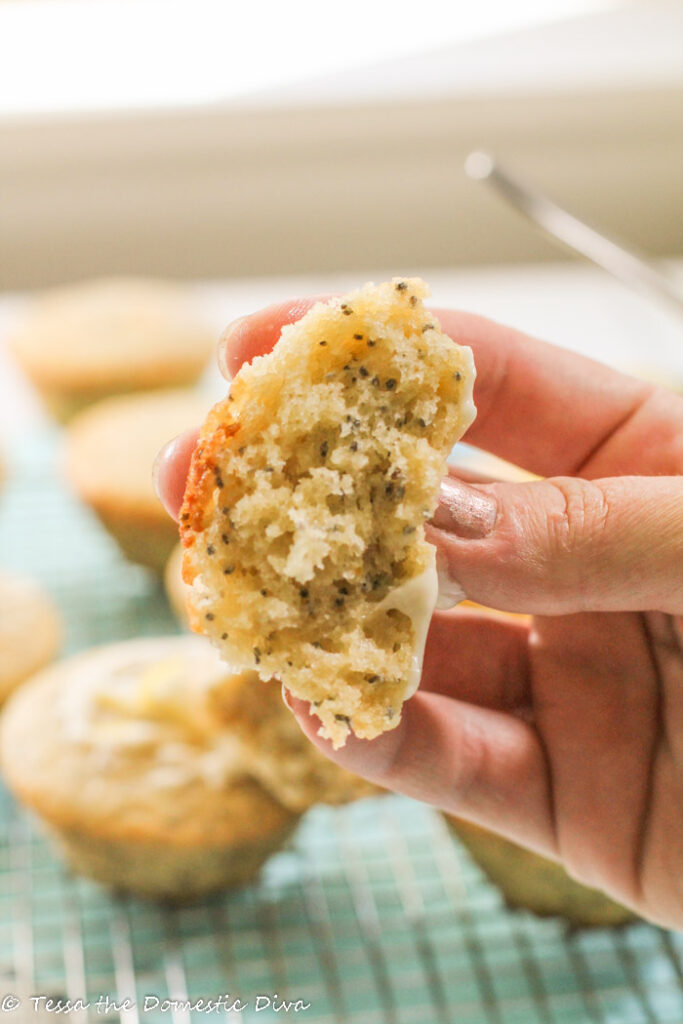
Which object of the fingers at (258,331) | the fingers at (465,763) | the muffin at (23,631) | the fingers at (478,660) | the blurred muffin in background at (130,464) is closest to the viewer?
the fingers at (258,331)

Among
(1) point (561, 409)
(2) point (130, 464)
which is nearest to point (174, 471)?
(1) point (561, 409)

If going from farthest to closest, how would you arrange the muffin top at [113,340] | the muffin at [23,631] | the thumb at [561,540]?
the muffin top at [113,340] < the muffin at [23,631] < the thumb at [561,540]

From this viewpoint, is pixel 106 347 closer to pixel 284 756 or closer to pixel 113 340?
pixel 113 340

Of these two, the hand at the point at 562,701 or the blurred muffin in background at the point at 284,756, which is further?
the blurred muffin in background at the point at 284,756

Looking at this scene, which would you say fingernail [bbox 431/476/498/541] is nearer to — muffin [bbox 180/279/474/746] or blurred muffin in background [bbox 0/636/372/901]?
muffin [bbox 180/279/474/746]

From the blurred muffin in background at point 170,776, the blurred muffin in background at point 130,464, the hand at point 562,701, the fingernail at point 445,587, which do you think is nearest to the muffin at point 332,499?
the fingernail at point 445,587

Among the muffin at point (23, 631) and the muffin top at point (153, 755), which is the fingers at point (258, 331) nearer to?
the muffin top at point (153, 755)

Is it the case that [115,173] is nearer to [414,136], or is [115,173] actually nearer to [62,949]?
[414,136]

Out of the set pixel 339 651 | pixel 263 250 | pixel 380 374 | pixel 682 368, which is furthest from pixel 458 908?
pixel 263 250
